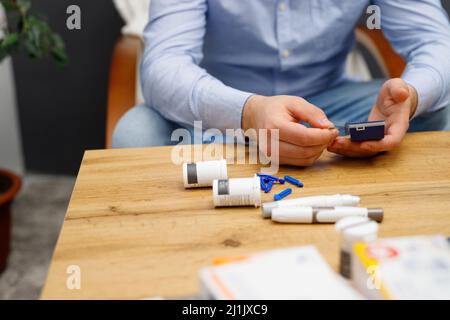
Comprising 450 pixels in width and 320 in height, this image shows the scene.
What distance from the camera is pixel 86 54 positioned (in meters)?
1.91

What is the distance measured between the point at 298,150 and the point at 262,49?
17.5 inches

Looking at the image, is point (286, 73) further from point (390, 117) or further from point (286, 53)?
point (390, 117)

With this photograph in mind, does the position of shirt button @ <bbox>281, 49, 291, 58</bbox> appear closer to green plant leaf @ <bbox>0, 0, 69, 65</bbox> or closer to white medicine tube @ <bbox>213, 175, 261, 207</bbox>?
white medicine tube @ <bbox>213, 175, 261, 207</bbox>

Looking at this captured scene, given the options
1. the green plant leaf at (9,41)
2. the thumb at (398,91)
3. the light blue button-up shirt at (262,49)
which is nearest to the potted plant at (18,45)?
the green plant leaf at (9,41)

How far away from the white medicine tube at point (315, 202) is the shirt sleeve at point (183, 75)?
26 centimetres

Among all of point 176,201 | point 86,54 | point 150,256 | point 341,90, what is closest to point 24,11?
point 86,54

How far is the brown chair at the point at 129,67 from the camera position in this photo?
1.31 m

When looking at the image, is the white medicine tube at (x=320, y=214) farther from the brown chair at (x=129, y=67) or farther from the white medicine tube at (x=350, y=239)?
the brown chair at (x=129, y=67)

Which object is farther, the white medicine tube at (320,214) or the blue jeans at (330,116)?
the blue jeans at (330,116)

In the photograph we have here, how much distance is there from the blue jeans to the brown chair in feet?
0.75

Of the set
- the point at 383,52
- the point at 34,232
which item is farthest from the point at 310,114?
the point at 34,232

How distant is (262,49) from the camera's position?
45.8 inches
